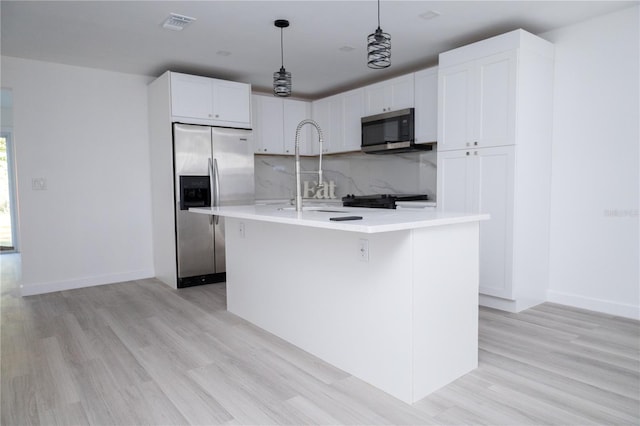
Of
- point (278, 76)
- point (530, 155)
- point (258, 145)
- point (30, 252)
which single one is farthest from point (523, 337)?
point (30, 252)

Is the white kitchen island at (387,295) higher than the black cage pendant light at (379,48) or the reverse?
the reverse

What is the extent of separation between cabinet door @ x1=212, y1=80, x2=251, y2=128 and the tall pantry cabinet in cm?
221

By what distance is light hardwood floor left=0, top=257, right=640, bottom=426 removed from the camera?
6.15ft

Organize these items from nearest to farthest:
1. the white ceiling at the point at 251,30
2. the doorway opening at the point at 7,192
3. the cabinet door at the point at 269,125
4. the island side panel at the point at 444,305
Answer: the island side panel at the point at 444,305
the white ceiling at the point at 251,30
the cabinet door at the point at 269,125
the doorway opening at the point at 7,192

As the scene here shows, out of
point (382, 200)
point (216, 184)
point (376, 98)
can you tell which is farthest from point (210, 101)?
point (382, 200)

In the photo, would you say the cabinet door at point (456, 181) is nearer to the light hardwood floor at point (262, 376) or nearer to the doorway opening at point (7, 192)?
the light hardwood floor at point (262, 376)

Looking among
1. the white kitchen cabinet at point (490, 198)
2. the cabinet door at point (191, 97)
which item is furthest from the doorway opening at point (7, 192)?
the white kitchen cabinet at point (490, 198)

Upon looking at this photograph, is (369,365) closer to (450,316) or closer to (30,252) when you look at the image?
(450,316)

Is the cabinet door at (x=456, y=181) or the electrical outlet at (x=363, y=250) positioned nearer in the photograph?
the electrical outlet at (x=363, y=250)

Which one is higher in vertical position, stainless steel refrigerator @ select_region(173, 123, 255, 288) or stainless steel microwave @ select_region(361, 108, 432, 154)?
stainless steel microwave @ select_region(361, 108, 432, 154)

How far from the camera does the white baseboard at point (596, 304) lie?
314cm

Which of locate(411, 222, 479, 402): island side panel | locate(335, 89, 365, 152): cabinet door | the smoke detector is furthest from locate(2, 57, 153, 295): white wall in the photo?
locate(411, 222, 479, 402): island side panel

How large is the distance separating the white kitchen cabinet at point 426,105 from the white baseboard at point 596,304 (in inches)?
70.3

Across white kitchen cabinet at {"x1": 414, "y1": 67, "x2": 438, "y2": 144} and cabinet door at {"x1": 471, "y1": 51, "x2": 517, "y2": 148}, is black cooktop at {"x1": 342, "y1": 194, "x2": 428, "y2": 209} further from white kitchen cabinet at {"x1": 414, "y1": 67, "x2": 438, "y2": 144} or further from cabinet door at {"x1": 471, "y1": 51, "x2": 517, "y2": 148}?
cabinet door at {"x1": 471, "y1": 51, "x2": 517, "y2": 148}
